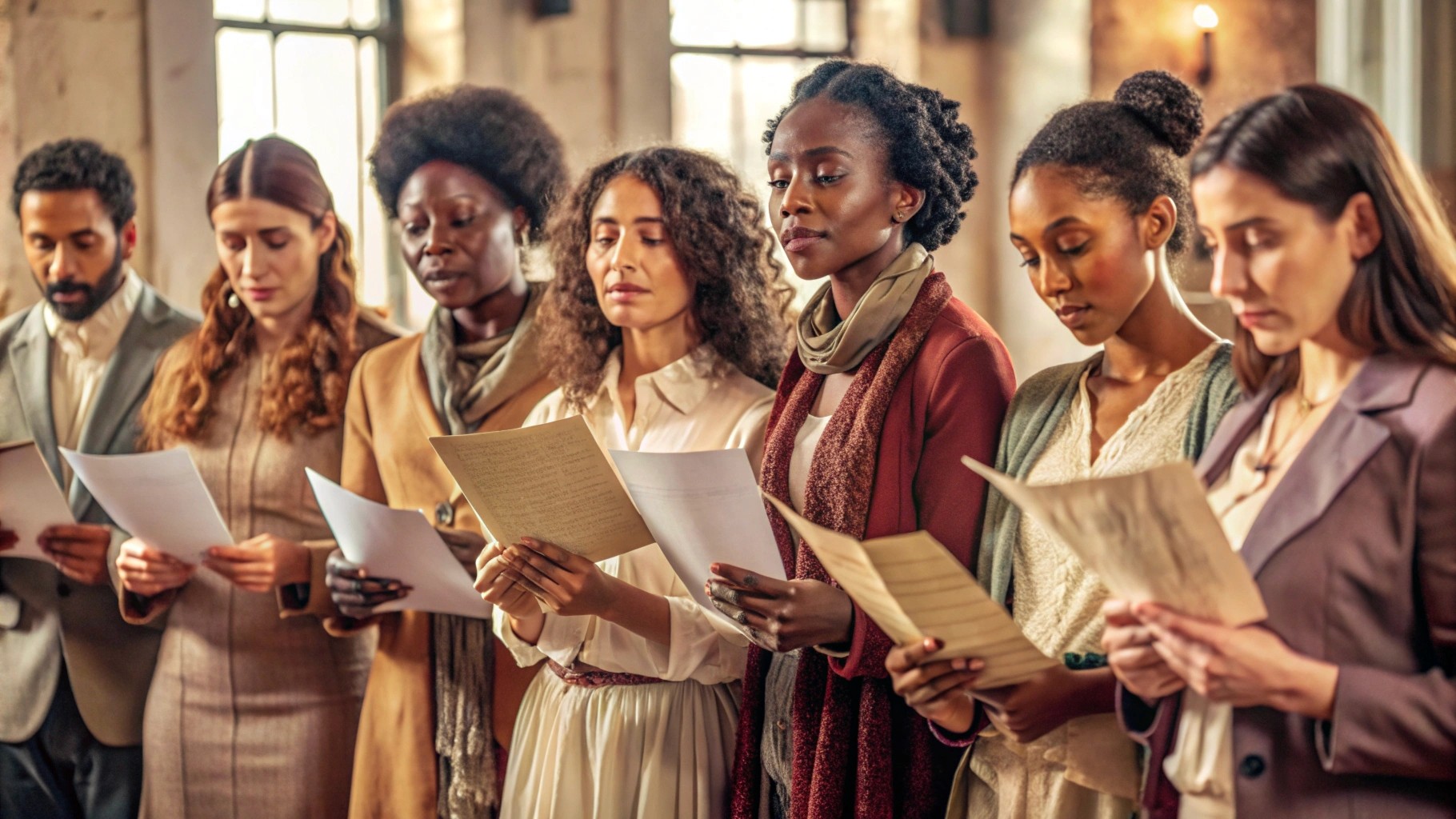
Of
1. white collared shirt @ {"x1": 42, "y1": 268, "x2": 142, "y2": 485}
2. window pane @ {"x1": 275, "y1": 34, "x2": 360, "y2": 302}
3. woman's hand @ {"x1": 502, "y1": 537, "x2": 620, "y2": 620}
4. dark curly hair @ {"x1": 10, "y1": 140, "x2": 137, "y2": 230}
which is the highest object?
window pane @ {"x1": 275, "y1": 34, "x2": 360, "y2": 302}

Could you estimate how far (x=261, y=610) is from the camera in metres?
3.02

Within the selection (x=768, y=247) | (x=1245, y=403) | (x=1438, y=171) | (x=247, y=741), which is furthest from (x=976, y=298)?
(x=1245, y=403)

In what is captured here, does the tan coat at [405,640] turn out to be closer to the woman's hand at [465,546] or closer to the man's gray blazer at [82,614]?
the woman's hand at [465,546]

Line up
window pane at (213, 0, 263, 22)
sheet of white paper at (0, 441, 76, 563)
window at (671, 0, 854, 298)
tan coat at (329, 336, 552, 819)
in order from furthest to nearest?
window at (671, 0, 854, 298), window pane at (213, 0, 263, 22), sheet of white paper at (0, 441, 76, 563), tan coat at (329, 336, 552, 819)

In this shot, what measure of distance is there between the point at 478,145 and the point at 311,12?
99.7 inches

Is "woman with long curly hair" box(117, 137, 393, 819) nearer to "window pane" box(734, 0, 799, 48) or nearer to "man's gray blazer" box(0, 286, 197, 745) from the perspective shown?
"man's gray blazer" box(0, 286, 197, 745)

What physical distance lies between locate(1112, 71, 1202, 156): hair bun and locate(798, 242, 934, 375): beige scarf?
0.40 meters

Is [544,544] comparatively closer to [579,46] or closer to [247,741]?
[247,741]

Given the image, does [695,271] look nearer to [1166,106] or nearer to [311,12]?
[1166,106]

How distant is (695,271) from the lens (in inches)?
97.0

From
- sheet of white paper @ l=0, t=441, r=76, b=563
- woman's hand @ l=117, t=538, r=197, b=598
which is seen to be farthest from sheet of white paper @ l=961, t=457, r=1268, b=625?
sheet of white paper @ l=0, t=441, r=76, b=563

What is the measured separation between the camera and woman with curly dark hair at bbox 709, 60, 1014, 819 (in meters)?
1.96

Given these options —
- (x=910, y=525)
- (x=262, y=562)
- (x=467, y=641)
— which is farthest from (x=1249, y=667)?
(x=262, y=562)

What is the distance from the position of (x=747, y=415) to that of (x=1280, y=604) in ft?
3.69
